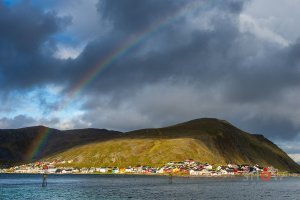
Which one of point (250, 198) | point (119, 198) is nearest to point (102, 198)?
point (119, 198)

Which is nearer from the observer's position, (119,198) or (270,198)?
(119,198)

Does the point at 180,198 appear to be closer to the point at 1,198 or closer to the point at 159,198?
the point at 159,198

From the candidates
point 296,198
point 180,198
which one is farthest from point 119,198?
point 296,198

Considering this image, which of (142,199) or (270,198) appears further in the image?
(270,198)

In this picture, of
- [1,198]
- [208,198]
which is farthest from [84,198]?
[208,198]

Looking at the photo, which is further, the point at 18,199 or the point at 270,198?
the point at 270,198

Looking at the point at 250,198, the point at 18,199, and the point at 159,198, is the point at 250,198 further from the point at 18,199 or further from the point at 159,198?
the point at 18,199

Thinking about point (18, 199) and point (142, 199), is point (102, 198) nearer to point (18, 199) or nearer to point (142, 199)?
point (142, 199)

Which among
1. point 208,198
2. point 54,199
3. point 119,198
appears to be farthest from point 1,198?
point 208,198
